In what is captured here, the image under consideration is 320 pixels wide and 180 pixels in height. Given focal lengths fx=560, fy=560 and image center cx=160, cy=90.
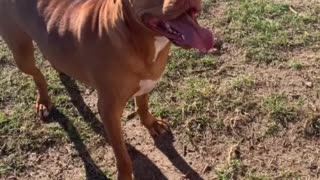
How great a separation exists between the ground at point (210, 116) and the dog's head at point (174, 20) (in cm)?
132

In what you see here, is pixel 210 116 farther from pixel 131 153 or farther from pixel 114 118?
pixel 114 118

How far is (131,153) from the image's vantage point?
4.27 m

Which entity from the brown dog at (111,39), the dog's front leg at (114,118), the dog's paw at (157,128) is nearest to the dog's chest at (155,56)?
the brown dog at (111,39)

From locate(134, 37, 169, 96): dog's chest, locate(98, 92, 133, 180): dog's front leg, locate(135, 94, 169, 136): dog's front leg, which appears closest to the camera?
locate(134, 37, 169, 96): dog's chest

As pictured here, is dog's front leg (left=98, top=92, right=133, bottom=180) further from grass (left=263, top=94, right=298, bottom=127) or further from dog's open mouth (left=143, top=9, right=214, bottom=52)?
grass (left=263, top=94, right=298, bottom=127)

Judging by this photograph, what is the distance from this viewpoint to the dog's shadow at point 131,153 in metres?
4.12

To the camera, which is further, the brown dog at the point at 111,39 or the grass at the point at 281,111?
the grass at the point at 281,111

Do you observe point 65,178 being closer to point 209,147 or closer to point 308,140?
point 209,147

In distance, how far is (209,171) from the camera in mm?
4117

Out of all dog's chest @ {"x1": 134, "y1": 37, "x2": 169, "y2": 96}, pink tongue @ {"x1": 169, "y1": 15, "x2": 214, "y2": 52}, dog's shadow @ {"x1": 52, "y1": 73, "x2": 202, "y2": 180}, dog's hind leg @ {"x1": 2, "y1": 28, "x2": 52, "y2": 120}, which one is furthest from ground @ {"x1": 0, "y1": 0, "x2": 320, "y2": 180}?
pink tongue @ {"x1": 169, "y1": 15, "x2": 214, "y2": 52}

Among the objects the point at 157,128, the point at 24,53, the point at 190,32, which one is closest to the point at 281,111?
the point at 157,128

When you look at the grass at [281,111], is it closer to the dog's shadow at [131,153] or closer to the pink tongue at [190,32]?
the dog's shadow at [131,153]

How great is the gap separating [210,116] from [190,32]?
1.51m

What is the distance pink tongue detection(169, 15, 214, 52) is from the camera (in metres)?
3.05
